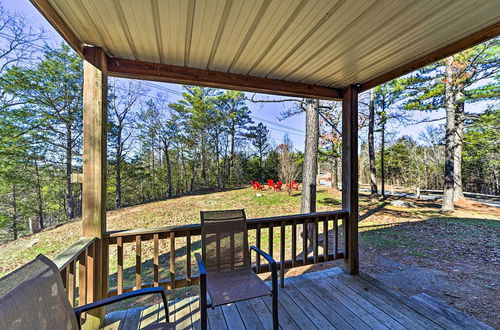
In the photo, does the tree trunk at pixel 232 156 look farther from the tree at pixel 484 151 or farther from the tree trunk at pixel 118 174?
the tree at pixel 484 151

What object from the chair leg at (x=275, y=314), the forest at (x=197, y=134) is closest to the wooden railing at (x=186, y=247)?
the chair leg at (x=275, y=314)

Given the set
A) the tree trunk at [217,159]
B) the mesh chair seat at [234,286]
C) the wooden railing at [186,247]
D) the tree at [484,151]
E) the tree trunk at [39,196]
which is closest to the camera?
the mesh chair seat at [234,286]

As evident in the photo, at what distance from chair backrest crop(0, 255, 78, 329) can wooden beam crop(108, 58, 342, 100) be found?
189cm

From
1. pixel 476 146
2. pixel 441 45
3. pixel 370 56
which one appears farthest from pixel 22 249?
pixel 476 146

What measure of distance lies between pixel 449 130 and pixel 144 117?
13.4m

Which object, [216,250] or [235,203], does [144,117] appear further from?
[216,250]

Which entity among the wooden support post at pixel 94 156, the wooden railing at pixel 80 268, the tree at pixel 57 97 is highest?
the tree at pixel 57 97

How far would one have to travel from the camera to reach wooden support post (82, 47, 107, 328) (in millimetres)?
1961

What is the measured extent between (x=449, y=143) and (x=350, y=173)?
26.4 ft

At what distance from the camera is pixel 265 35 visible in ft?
5.95

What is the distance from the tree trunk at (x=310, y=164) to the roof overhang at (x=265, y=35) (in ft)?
8.46

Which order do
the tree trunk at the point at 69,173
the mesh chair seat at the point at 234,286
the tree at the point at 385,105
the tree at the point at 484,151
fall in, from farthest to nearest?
the tree at the point at 385,105
the tree trunk at the point at 69,173
the tree at the point at 484,151
the mesh chair seat at the point at 234,286

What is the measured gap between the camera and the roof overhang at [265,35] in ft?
4.86

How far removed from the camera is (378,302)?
7.57ft
